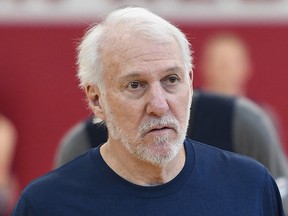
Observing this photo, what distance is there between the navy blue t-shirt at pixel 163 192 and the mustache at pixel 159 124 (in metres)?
0.19

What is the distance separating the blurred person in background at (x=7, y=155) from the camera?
8.45 metres

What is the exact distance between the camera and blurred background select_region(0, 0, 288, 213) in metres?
9.40

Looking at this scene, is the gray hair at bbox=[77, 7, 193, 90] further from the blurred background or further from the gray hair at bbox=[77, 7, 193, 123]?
the blurred background

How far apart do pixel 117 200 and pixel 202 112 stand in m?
1.36

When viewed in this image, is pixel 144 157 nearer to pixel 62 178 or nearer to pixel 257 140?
pixel 62 178

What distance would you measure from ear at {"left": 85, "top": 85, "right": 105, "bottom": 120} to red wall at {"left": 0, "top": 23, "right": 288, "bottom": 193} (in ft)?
18.9

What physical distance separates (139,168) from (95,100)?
0.31 meters

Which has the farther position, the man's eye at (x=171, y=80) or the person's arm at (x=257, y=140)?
the person's arm at (x=257, y=140)

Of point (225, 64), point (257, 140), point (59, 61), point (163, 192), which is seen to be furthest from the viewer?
point (59, 61)

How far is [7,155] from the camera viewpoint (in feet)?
29.8

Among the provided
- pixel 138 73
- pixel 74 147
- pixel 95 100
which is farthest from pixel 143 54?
pixel 74 147

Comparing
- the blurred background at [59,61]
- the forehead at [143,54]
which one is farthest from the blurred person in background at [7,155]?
the forehead at [143,54]

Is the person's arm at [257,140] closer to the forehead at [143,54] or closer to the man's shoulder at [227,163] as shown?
the man's shoulder at [227,163]

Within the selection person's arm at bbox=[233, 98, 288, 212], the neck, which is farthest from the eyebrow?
person's arm at bbox=[233, 98, 288, 212]
